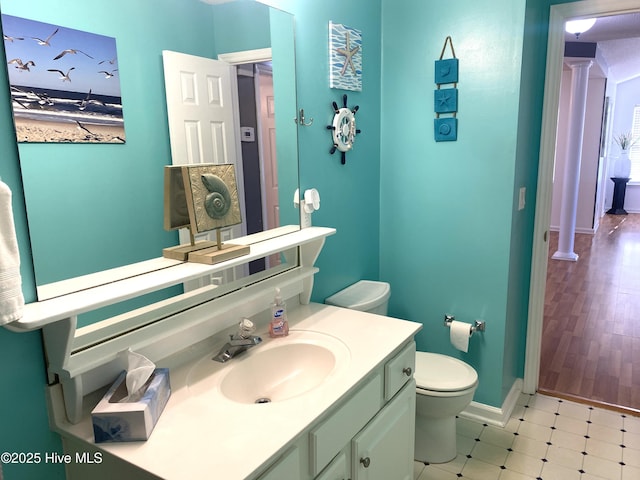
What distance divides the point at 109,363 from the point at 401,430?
1.04 metres

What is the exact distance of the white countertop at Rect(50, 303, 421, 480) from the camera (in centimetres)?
102

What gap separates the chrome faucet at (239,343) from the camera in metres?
1.50

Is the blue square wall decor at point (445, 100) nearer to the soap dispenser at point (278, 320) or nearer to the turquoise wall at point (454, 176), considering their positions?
the turquoise wall at point (454, 176)

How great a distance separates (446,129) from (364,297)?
36.3 inches

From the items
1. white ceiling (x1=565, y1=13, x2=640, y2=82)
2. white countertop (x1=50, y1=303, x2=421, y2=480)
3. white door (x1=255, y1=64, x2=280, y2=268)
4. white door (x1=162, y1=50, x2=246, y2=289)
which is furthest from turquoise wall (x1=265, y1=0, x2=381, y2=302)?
white ceiling (x1=565, y1=13, x2=640, y2=82)

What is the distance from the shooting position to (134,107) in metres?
1.30

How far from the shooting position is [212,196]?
147cm

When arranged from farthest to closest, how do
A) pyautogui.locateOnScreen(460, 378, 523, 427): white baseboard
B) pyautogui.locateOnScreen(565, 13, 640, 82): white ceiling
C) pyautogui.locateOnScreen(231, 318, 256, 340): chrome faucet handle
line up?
pyautogui.locateOnScreen(565, 13, 640, 82): white ceiling < pyautogui.locateOnScreen(460, 378, 523, 427): white baseboard < pyautogui.locateOnScreen(231, 318, 256, 340): chrome faucet handle

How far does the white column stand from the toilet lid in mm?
4188

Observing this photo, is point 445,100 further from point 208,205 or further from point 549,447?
point 549,447

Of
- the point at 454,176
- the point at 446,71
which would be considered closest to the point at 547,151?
the point at 454,176

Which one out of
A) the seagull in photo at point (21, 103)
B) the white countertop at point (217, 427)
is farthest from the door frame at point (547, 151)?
the seagull in photo at point (21, 103)

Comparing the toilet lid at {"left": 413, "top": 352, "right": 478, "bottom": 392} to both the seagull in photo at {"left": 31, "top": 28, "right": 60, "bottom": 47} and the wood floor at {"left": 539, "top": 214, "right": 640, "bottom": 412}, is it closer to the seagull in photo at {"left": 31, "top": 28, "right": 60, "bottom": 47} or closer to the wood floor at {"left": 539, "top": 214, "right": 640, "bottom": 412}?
the wood floor at {"left": 539, "top": 214, "right": 640, "bottom": 412}

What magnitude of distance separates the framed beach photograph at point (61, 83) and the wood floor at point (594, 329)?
275 centimetres
